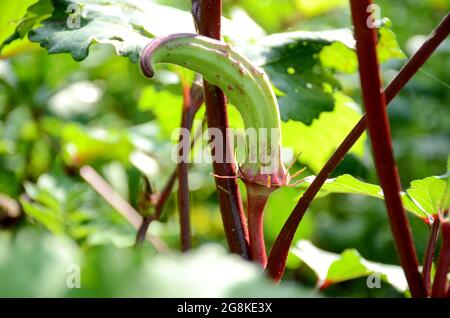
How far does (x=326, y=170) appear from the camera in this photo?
0.62m

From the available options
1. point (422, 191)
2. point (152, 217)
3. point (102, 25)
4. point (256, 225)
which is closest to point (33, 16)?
point (102, 25)

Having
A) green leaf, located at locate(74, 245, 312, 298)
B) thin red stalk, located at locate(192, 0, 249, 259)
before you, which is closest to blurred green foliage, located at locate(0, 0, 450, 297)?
green leaf, located at locate(74, 245, 312, 298)

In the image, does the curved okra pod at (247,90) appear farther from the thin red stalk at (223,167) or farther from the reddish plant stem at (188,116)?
the reddish plant stem at (188,116)

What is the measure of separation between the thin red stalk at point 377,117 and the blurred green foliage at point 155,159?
145mm

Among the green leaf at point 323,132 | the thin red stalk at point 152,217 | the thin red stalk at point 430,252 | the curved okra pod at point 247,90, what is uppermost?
the curved okra pod at point 247,90

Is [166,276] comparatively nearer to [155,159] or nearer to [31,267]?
[31,267]

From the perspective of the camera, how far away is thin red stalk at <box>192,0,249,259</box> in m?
0.69

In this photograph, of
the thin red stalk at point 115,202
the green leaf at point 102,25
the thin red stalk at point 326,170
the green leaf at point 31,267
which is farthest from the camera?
the thin red stalk at point 115,202

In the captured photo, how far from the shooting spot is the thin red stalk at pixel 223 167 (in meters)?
0.69

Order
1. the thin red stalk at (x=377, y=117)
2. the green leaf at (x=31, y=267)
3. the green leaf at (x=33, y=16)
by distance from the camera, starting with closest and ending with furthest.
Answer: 1. the green leaf at (x=31, y=267)
2. the thin red stalk at (x=377, y=117)
3. the green leaf at (x=33, y=16)

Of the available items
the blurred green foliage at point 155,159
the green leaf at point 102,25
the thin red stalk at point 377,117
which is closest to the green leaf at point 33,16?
the green leaf at point 102,25

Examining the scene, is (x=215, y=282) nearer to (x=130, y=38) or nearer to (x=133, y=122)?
(x=130, y=38)

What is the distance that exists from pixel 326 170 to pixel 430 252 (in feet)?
0.42
